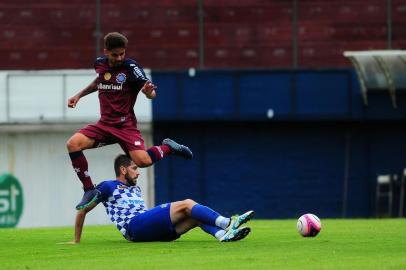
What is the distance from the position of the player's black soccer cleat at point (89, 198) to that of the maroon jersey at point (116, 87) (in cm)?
137

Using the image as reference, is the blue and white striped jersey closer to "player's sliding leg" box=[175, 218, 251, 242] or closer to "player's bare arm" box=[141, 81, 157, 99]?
"player's sliding leg" box=[175, 218, 251, 242]

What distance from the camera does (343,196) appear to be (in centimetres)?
3284

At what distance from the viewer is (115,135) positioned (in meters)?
14.6

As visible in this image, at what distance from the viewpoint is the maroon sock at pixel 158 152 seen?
14742 mm

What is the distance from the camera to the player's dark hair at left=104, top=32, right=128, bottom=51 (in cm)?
1409

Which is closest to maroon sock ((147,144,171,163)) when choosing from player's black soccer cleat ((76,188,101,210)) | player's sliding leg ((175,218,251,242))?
player's black soccer cleat ((76,188,101,210))

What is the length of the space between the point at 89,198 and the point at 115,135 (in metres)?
1.38

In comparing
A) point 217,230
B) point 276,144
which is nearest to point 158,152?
point 217,230

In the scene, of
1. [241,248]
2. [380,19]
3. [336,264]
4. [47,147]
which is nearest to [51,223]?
[47,147]

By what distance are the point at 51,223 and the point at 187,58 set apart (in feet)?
19.0

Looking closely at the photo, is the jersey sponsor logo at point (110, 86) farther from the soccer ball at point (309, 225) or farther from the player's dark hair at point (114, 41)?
the soccer ball at point (309, 225)

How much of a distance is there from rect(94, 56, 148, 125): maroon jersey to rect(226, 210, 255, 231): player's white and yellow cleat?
2537 mm

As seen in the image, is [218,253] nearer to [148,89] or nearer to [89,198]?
[89,198]

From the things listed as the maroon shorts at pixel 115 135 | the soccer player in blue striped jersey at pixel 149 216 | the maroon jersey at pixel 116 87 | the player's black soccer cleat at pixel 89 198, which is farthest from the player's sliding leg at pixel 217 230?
the maroon jersey at pixel 116 87
